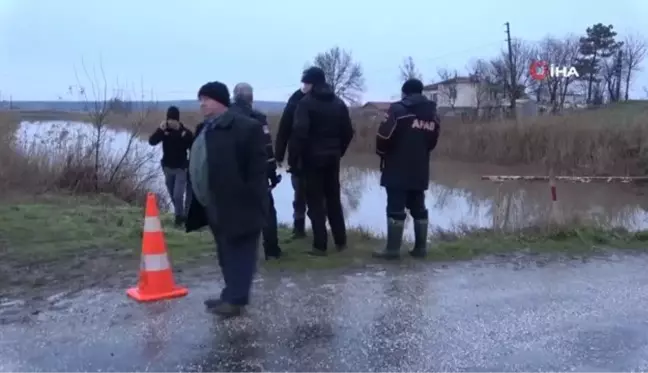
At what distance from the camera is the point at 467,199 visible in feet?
67.7

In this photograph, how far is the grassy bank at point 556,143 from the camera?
29.7 m

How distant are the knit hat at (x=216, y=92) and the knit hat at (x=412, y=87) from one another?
8.21 feet

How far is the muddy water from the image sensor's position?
42.3ft

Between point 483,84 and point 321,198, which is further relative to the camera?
point 483,84

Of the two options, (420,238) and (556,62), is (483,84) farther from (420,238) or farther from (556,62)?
(420,238)

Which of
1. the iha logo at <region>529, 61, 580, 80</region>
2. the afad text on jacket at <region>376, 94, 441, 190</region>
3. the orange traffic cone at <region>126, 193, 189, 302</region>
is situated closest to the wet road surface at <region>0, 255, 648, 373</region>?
the orange traffic cone at <region>126, 193, 189, 302</region>

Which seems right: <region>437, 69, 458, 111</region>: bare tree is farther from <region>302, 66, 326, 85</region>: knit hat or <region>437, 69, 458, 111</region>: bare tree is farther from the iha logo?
<region>302, 66, 326, 85</region>: knit hat

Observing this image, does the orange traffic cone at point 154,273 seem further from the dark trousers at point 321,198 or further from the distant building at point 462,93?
the distant building at point 462,93

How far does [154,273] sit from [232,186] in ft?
4.08

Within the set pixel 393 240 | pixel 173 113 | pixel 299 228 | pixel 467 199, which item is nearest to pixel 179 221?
pixel 173 113

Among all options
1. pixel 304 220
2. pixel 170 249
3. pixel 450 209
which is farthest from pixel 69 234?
pixel 450 209

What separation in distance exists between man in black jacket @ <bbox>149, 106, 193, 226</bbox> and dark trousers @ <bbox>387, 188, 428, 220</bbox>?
3.83 m

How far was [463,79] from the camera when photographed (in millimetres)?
88125

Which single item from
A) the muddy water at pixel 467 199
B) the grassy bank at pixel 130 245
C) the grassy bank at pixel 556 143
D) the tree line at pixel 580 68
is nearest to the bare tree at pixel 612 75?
the tree line at pixel 580 68
